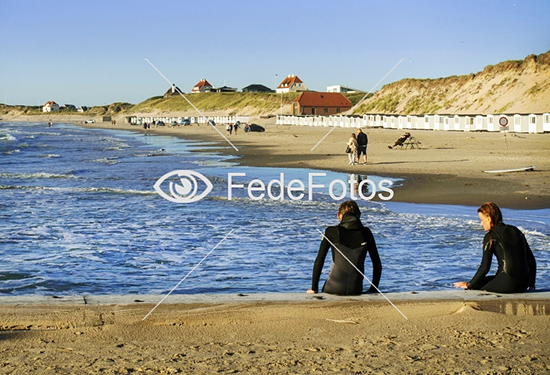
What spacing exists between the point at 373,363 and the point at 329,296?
5.43 feet

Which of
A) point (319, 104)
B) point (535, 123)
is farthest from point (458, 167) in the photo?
point (319, 104)

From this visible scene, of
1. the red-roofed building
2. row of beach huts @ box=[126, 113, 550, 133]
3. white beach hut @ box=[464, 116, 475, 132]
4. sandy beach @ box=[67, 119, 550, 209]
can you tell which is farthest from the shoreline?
the red-roofed building

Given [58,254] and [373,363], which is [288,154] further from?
[373,363]

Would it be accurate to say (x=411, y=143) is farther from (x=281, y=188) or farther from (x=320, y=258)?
(x=320, y=258)

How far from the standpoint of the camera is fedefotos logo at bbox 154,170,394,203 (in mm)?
18156

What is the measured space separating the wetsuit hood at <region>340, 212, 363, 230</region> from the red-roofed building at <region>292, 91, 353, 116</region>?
120 meters

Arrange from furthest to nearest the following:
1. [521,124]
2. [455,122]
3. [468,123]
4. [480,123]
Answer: [455,122]
[468,123]
[480,123]
[521,124]

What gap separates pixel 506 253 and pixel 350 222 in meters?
1.38

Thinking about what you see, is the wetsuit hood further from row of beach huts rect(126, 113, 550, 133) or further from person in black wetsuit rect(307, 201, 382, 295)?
row of beach huts rect(126, 113, 550, 133)

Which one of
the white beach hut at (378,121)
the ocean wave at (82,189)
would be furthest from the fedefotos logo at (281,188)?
the white beach hut at (378,121)

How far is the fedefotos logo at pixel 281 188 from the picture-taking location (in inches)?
715

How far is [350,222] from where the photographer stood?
20.5 ft

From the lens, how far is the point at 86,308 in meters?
5.75

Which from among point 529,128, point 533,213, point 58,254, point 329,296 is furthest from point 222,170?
point 529,128
